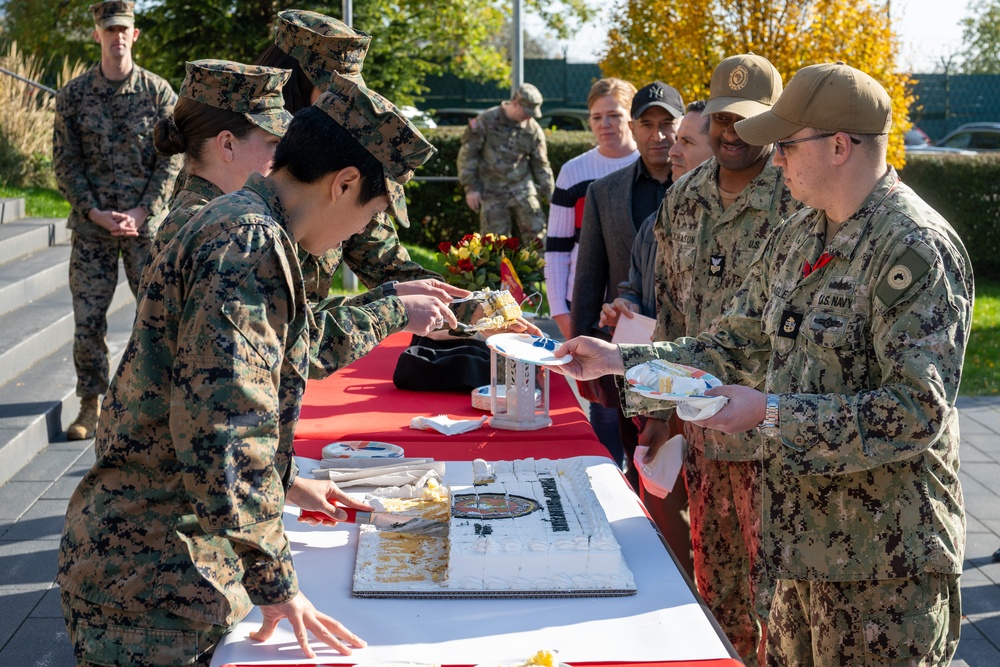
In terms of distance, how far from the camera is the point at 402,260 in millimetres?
3477

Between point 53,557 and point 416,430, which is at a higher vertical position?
point 416,430

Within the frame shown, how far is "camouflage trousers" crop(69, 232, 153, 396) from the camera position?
558 centimetres

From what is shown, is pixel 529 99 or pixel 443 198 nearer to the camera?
pixel 529 99

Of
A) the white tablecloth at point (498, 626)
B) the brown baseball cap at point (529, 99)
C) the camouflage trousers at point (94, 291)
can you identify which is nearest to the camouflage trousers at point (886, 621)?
Result: the white tablecloth at point (498, 626)

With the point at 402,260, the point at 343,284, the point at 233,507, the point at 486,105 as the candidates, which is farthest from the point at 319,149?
the point at 486,105

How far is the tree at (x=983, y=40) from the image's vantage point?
47.3m

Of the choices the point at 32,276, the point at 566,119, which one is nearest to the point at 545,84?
the point at 566,119

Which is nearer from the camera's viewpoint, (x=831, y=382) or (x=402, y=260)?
(x=831, y=382)

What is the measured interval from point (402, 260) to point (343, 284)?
23.4 feet

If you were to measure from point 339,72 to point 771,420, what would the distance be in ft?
6.04

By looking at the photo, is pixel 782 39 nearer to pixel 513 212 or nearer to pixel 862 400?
pixel 513 212

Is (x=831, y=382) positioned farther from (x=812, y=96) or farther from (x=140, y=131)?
(x=140, y=131)

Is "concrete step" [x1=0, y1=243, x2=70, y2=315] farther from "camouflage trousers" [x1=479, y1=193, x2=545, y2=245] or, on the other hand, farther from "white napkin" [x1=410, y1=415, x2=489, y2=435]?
"white napkin" [x1=410, y1=415, x2=489, y2=435]

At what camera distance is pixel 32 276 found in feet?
23.9
